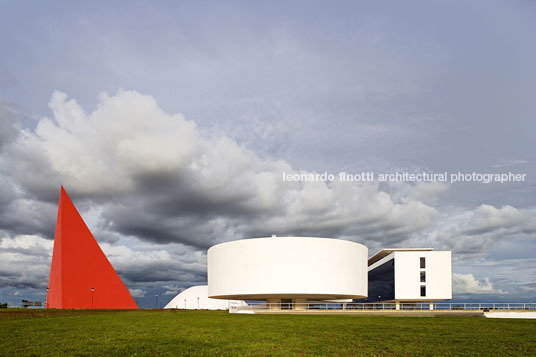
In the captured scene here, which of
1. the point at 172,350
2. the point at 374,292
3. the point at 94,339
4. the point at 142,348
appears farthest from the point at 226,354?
the point at 374,292

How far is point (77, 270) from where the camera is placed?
3788 centimetres

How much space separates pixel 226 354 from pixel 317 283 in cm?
2888

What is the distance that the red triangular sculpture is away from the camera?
3684 cm

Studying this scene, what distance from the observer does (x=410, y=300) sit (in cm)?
5331

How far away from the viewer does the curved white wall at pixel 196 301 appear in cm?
8419

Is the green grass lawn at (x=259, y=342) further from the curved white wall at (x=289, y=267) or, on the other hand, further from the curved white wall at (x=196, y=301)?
the curved white wall at (x=196, y=301)

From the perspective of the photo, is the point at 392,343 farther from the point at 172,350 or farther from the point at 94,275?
the point at 94,275

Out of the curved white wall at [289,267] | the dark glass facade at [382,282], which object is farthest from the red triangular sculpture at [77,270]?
the dark glass facade at [382,282]

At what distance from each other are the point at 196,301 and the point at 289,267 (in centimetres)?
5197

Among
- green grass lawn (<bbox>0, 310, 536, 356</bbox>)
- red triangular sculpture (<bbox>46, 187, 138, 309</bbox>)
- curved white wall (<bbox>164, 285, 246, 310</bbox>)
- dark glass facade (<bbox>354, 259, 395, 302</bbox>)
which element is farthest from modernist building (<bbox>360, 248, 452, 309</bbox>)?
curved white wall (<bbox>164, 285, 246, 310</bbox>)

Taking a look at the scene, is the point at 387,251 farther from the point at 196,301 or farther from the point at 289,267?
the point at 196,301

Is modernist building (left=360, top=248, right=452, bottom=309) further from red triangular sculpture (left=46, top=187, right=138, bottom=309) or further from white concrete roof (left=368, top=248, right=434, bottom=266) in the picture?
red triangular sculpture (left=46, top=187, right=138, bottom=309)

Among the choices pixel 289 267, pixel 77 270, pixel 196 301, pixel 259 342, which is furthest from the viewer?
pixel 196 301

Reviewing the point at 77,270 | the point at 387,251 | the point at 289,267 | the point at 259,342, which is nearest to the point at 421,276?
the point at 387,251
